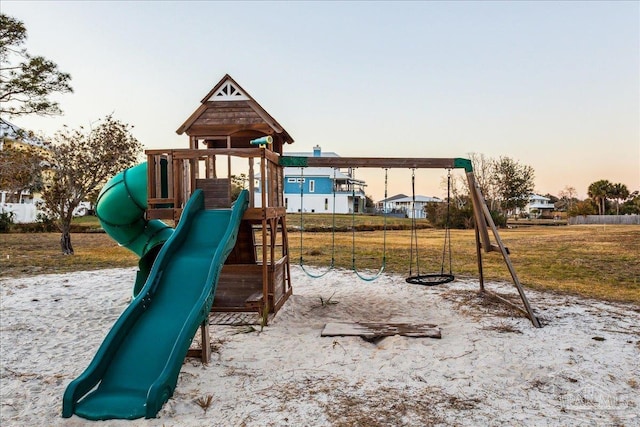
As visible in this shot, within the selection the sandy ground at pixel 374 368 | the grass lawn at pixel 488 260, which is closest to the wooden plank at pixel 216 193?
the sandy ground at pixel 374 368

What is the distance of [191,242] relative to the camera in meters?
6.54

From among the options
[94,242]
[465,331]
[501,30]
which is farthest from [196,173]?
[94,242]

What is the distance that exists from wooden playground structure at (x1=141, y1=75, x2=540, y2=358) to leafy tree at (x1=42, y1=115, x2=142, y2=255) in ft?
35.5

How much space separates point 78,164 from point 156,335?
16.1m

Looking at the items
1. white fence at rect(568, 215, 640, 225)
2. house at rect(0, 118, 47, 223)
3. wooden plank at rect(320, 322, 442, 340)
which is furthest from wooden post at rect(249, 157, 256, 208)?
white fence at rect(568, 215, 640, 225)

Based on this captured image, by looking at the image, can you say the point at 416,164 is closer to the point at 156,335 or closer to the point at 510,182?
the point at 156,335

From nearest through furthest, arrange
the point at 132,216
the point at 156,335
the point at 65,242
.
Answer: the point at 156,335 < the point at 132,216 < the point at 65,242

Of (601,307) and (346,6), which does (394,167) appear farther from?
(346,6)

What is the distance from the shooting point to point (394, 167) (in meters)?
8.52

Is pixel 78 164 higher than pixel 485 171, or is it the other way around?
pixel 485 171

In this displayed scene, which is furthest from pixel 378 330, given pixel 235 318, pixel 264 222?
pixel 235 318

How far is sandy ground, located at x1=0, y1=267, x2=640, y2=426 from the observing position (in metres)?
4.18

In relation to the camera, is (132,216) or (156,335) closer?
(156,335)

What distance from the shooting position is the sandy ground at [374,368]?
4.18 meters
